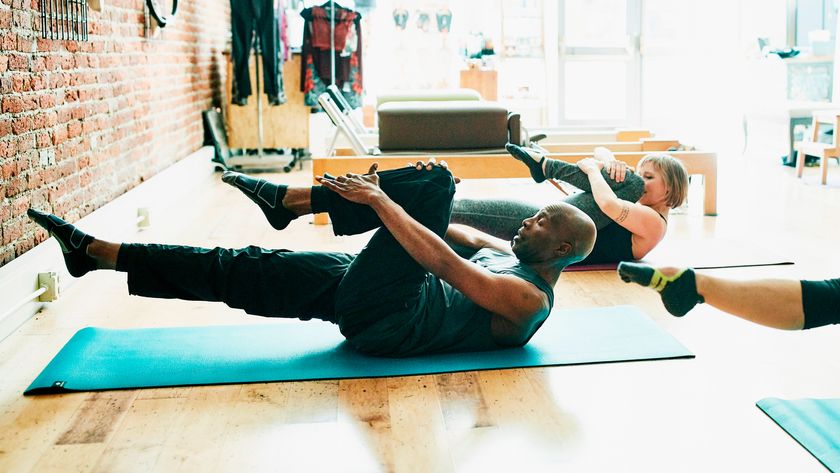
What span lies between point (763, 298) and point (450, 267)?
0.81m

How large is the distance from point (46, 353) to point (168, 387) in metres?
0.61

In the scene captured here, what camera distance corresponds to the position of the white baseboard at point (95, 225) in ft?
10.0

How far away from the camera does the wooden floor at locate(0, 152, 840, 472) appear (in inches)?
80.3

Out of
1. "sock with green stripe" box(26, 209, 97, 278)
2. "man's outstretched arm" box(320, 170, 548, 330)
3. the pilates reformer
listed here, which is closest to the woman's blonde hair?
the pilates reformer

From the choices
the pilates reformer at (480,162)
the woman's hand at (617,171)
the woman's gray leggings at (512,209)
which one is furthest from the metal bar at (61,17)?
the woman's hand at (617,171)

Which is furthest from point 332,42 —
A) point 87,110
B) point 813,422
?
point 813,422

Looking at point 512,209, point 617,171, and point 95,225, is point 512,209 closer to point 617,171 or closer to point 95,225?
point 617,171

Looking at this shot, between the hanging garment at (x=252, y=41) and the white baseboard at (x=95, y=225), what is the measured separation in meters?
0.75

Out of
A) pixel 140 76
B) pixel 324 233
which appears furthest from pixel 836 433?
pixel 140 76

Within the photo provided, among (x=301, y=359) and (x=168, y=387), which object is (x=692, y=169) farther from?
(x=168, y=387)

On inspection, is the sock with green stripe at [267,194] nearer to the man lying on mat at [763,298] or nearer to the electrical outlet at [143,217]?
the man lying on mat at [763,298]

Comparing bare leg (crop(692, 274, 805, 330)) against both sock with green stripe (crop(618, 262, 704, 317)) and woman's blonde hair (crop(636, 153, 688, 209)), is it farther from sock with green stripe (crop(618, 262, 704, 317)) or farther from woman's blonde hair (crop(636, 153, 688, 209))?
woman's blonde hair (crop(636, 153, 688, 209))

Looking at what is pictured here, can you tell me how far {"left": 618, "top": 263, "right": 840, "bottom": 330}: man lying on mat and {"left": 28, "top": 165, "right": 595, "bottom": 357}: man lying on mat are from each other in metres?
0.49

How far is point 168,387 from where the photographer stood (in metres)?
2.49
